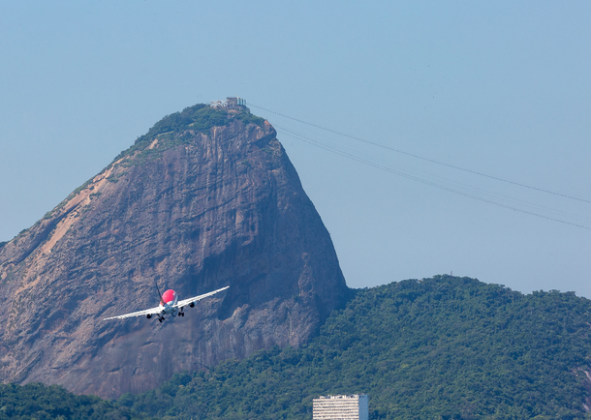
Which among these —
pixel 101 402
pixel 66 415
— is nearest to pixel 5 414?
pixel 66 415

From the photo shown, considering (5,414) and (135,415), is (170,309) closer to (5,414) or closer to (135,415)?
(5,414)

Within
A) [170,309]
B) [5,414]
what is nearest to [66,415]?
[5,414]

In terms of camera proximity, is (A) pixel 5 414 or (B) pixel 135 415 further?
(B) pixel 135 415

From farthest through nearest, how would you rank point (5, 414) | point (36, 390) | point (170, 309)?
point (36, 390) → point (5, 414) → point (170, 309)

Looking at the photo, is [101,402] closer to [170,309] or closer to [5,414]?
[5,414]

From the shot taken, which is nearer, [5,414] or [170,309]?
→ [170,309]

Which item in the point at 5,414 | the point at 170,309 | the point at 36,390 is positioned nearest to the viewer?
the point at 170,309
